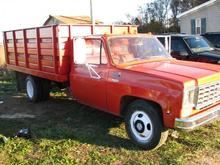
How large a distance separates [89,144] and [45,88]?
12.4ft

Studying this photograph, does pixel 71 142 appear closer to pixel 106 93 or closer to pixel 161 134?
pixel 106 93

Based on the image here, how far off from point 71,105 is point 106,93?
280 cm

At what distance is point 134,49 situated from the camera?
696 cm

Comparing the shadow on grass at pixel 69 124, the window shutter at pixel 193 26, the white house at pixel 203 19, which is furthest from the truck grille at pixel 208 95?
the window shutter at pixel 193 26

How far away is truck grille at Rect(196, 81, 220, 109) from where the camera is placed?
5.56 meters

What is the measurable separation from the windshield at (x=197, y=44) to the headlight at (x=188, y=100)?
6.05 metres

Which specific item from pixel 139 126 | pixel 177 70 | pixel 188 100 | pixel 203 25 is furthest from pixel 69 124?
Answer: pixel 203 25

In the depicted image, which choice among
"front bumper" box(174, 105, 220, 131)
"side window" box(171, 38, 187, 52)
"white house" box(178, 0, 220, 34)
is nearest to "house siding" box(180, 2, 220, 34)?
"white house" box(178, 0, 220, 34)

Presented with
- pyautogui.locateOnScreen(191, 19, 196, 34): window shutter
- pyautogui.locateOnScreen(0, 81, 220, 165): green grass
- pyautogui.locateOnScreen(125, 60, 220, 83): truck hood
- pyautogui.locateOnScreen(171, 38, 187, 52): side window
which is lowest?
pyautogui.locateOnScreen(0, 81, 220, 165): green grass

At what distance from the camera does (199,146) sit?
20.1 feet

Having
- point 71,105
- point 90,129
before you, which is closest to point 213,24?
point 71,105

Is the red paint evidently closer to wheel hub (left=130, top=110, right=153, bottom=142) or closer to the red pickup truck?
the red pickup truck

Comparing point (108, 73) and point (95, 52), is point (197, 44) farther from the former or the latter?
point (108, 73)

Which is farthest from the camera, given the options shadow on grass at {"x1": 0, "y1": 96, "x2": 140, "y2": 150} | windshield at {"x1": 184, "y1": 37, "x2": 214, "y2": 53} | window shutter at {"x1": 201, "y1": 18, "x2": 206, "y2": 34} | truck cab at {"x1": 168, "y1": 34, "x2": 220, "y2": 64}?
window shutter at {"x1": 201, "y1": 18, "x2": 206, "y2": 34}
